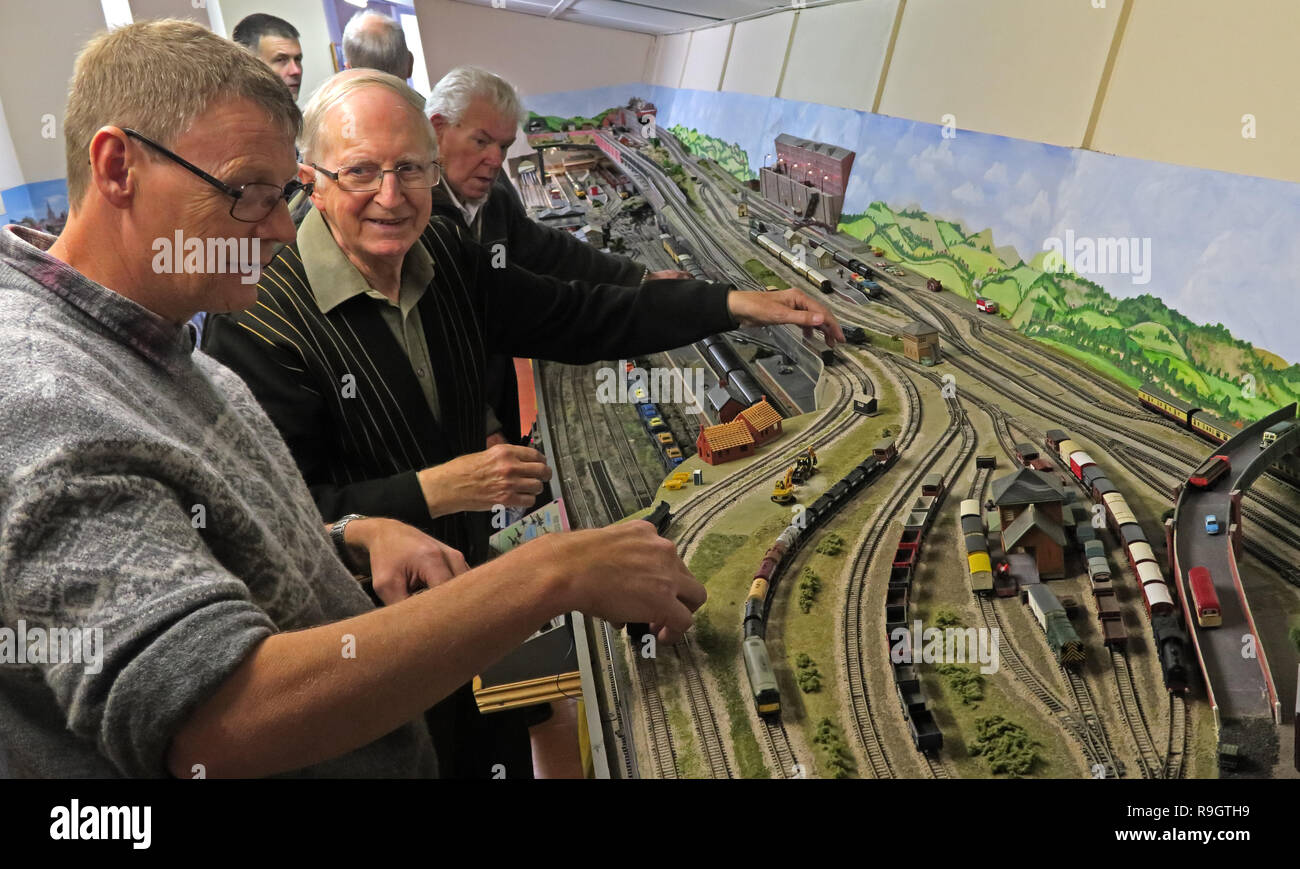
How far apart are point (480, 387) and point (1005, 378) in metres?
3.06

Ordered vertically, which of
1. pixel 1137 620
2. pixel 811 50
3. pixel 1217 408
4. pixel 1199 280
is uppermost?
pixel 811 50

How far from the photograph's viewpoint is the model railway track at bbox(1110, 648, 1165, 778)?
8.53 feet

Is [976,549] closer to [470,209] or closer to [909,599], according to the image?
[909,599]

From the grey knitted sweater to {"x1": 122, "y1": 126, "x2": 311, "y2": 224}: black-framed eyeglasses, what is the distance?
0.29 meters

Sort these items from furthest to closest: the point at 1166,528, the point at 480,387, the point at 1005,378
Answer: the point at 1005,378, the point at 480,387, the point at 1166,528

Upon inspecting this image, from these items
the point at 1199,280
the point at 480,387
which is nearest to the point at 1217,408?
the point at 1199,280

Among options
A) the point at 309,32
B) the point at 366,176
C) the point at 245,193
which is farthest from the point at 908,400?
the point at 309,32

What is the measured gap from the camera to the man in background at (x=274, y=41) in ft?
22.4

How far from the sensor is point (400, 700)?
1.63m

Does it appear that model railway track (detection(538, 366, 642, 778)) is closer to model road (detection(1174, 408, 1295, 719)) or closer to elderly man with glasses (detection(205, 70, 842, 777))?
elderly man with glasses (detection(205, 70, 842, 777))

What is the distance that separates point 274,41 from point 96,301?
6106 mm

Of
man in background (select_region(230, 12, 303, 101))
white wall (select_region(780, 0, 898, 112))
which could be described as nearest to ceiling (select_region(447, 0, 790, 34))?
white wall (select_region(780, 0, 898, 112))
